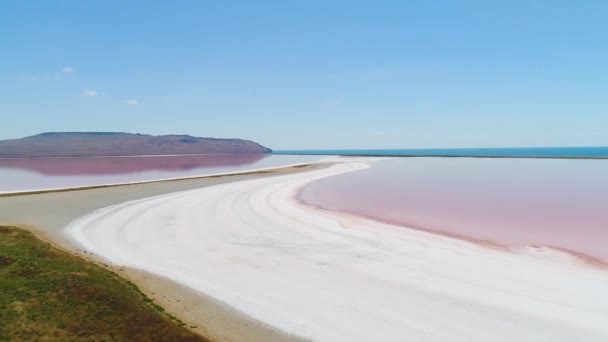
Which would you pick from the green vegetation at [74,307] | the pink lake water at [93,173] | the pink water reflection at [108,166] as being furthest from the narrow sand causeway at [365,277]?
the pink water reflection at [108,166]

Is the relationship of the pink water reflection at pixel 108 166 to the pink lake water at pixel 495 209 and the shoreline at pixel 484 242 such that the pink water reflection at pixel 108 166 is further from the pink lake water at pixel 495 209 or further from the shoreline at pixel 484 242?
the shoreline at pixel 484 242

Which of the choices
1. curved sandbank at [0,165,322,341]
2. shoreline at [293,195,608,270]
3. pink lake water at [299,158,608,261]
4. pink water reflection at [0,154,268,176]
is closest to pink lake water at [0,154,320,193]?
pink water reflection at [0,154,268,176]

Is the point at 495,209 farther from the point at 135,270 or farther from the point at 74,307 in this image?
the point at 74,307

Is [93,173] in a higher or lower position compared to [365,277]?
higher

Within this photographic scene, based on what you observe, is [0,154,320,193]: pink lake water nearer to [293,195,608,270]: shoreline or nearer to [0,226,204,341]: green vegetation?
[0,226,204,341]: green vegetation

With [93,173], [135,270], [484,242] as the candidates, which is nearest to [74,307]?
[135,270]
